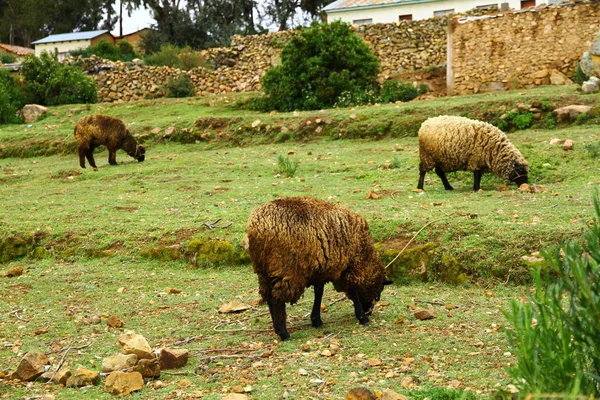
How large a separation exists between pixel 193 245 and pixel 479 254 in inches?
150

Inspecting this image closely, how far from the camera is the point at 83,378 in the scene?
5.89 m

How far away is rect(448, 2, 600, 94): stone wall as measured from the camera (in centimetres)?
2236

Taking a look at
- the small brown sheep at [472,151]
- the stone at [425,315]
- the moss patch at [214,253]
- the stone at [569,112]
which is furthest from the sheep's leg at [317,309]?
the stone at [569,112]

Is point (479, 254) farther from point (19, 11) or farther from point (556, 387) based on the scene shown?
point (19, 11)

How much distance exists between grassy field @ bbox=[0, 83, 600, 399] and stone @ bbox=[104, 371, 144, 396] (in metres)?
0.08

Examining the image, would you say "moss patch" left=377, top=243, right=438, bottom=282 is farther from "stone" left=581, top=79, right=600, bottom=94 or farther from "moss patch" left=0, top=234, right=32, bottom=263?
"stone" left=581, top=79, right=600, bottom=94

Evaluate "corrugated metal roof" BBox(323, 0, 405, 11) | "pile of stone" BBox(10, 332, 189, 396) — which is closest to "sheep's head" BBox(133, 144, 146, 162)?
"pile of stone" BBox(10, 332, 189, 396)

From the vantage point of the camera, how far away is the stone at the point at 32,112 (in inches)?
1081

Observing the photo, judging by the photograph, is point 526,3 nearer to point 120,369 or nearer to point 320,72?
point 320,72

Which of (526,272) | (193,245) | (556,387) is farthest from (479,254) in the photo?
(556,387)

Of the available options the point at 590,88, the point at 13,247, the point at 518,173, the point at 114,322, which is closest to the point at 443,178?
the point at 518,173

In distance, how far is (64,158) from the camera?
21.4 m

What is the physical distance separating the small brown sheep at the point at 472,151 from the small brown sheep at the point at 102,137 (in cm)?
877

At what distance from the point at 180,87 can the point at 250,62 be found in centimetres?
396
